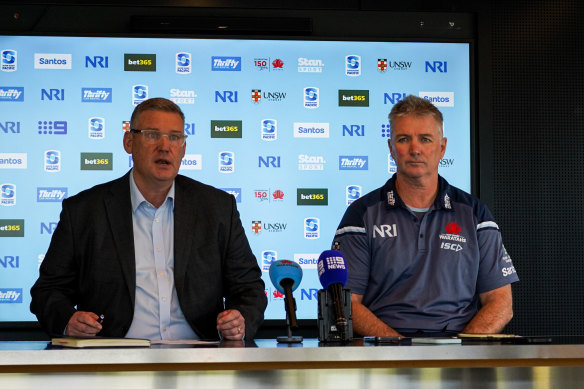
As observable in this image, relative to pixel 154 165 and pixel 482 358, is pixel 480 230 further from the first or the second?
pixel 154 165

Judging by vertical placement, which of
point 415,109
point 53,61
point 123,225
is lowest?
point 123,225

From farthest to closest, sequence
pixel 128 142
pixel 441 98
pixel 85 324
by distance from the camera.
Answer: pixel 441 98
pixel 128 142
pixel 85 324

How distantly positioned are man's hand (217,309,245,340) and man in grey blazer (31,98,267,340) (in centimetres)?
21

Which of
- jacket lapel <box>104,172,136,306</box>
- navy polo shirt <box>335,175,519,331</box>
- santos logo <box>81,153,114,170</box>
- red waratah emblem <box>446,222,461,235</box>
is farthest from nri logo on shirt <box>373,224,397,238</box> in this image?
A: santos logo <box>81,153,114,170</box>

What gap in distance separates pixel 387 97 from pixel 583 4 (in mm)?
1354

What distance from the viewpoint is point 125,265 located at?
2.95 metres

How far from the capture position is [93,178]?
175 inches

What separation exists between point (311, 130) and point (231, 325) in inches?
84.0

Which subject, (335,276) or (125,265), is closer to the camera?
(335,276)

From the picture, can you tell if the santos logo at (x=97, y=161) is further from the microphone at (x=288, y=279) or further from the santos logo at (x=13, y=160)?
the microphone at (x=288, y=279)

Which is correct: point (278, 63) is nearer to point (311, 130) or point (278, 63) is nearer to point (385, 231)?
point (311, 130)

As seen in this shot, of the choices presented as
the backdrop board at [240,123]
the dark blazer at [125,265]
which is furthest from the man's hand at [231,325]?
the backdrop board at [240,123]

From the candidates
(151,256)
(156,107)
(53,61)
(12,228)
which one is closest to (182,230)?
(151,256)

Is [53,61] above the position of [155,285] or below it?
above
